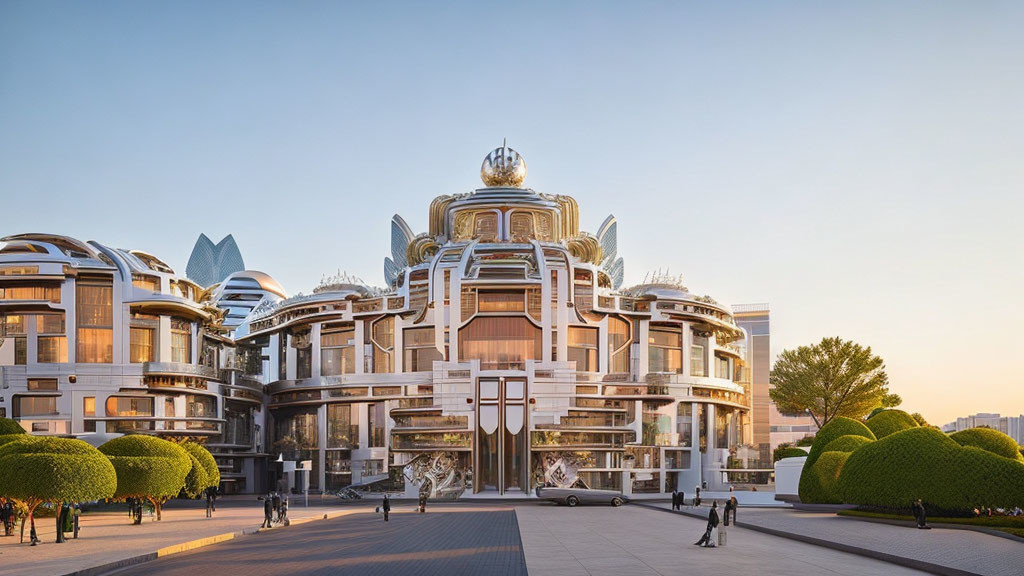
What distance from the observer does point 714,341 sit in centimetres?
10181

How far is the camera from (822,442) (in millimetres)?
58438

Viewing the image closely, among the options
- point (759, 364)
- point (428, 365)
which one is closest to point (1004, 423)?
A: point (759, 364)

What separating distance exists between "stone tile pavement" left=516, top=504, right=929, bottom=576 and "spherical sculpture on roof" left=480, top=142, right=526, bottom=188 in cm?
6447

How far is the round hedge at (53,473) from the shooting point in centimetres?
3900

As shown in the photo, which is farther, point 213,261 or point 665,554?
point 213,261

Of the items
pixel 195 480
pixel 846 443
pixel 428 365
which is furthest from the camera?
pixel 428 365

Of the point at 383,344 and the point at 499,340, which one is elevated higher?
the point at 499,340

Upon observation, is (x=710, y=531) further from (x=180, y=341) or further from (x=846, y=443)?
(x=180, y=341)

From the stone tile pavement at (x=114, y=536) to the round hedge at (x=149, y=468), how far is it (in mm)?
1518

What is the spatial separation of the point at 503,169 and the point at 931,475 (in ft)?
226

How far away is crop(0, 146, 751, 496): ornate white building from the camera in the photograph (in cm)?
8169

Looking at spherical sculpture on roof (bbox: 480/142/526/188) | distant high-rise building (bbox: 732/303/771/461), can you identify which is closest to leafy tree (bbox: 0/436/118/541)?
spherical sculpture on roof (bbox: 480/142/526/188)

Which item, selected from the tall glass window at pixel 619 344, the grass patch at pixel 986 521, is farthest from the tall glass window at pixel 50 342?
the grass patch at pixel 986 521

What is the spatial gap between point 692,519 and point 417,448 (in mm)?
36564
